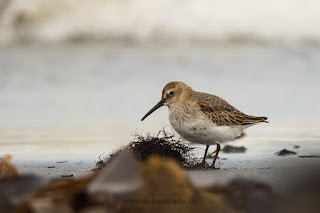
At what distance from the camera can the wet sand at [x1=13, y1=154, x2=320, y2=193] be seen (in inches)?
244

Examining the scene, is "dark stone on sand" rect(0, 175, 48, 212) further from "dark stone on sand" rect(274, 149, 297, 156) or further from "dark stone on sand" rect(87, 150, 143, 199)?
"dark stone on sand" rect(274, 149, 297, 156)

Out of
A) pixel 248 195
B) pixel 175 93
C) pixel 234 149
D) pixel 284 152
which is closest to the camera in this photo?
pixel 248 195

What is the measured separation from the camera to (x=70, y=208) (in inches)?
93.8

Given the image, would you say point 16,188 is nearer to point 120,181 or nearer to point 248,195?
point 120,181

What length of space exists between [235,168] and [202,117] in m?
1.22

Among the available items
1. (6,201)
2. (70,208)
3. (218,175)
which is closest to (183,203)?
(70,208)

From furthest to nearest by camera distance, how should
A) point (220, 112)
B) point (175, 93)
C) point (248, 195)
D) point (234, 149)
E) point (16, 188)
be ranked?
point (234, 149) → point (175, 93) → point (220, 112) → point (248, 195) → point (16, 188)

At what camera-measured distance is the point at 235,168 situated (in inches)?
303

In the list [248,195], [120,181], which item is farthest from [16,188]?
[248,195]

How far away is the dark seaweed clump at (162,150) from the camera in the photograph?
765 centimetres

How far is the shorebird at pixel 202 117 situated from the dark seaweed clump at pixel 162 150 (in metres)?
0.24

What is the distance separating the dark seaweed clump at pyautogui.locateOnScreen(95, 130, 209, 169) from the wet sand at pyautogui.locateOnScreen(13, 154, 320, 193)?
0.47 m

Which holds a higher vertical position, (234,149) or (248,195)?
(234,149)

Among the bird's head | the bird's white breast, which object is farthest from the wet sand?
the bird's head
